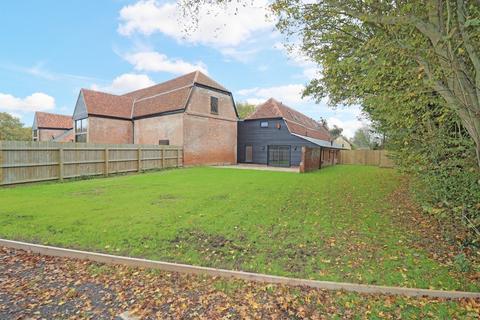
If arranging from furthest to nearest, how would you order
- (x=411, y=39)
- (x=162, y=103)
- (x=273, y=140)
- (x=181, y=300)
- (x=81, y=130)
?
(x=273, y=140), (x=81, y=130), (x=162, y=103), (x=411, y=39), (x=181, y=300)

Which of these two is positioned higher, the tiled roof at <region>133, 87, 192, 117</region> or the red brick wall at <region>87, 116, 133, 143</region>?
the tiled roof at <region>133, 87, 192, 117</region>

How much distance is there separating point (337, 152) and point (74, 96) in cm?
2986

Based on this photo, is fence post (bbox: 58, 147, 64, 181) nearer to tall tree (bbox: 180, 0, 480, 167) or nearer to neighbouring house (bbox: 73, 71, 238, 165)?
neighbouring house (bbox: 73, 71, 238, 165)

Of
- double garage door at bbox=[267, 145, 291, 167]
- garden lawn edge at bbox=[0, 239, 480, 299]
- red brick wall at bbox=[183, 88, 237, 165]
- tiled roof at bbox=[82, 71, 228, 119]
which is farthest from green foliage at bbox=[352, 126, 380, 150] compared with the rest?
tiled roof at bbox=[82, 71, 228, 119]

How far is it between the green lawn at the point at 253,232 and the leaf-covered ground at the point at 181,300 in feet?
1.26

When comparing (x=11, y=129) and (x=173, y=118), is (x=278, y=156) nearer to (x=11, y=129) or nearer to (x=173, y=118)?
(x=173, y=118)

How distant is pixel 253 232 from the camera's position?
4.94 metres

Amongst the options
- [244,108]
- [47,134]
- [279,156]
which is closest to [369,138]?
[279,156]

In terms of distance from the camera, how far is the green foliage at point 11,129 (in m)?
38.4

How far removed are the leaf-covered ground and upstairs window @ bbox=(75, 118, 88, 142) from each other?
21.2m

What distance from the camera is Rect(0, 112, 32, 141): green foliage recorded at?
38.4m

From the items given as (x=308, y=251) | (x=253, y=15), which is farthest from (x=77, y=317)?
(x=253, y=15)

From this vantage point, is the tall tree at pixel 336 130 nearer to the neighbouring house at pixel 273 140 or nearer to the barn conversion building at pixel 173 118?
the neighbouring house at pixel 273 140

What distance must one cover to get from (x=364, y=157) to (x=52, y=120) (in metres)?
43.3
